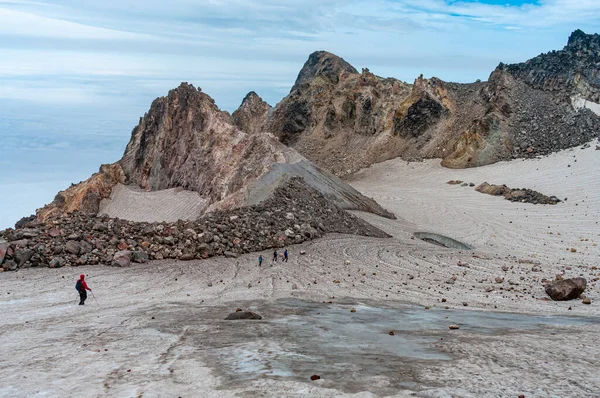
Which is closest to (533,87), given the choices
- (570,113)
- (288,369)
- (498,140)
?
(570,113)

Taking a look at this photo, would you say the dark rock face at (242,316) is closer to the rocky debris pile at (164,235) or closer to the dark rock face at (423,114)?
the rocky debris pile at (164,235)

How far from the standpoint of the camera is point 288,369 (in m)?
6.82

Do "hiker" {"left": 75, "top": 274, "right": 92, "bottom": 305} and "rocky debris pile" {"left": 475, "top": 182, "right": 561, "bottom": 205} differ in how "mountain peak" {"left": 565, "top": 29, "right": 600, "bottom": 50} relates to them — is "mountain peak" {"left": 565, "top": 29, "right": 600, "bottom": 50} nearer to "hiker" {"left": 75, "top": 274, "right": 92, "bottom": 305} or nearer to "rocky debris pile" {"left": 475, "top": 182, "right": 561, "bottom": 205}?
"rocky debris pile" {"left": 475, "top": 182, "right": 561, "bottom": 205}

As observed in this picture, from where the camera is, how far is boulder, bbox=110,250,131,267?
15859mm

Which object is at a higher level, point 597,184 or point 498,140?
point 498,140

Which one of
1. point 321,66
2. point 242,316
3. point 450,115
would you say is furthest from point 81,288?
point 321,66

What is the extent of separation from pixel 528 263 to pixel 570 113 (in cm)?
3170

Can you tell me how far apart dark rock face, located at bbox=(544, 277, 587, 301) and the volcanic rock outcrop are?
32364mm

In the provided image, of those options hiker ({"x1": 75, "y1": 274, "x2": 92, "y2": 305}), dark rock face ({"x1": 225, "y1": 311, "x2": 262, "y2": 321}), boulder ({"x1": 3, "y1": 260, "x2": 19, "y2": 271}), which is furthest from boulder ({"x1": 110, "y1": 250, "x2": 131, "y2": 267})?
dark rock face ({"x1": 225, "y1": 311, "x2": 262, "y2": 321})

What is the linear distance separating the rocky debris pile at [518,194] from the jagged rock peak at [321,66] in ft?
114

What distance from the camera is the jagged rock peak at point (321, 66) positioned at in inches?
2808

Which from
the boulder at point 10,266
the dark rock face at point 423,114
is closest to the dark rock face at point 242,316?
the boulder at point 10,266

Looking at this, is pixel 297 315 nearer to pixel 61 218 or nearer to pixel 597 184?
pixel 61 218

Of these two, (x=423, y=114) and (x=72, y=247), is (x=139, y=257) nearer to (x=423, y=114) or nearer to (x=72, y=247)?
(x=72, y=247)
